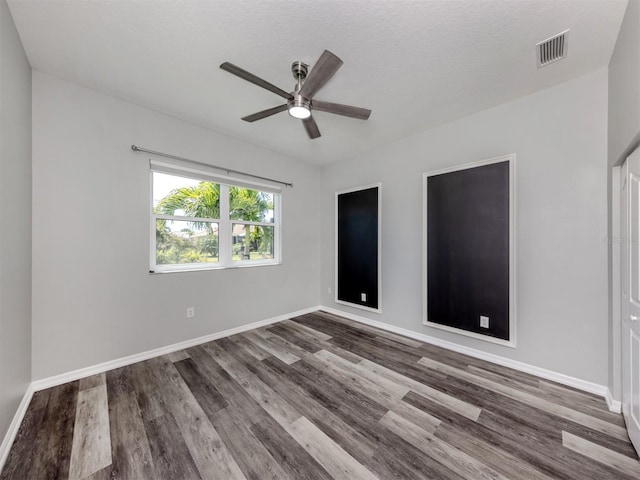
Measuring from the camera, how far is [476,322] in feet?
8.75

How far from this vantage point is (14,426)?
1625 mm

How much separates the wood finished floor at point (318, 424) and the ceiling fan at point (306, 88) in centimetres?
236

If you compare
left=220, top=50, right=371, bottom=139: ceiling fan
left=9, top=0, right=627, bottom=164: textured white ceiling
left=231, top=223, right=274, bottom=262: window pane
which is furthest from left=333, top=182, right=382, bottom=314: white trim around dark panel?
left=220, top=50, right=371, bottom=139: ceiling fan

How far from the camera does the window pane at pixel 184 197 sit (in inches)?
111

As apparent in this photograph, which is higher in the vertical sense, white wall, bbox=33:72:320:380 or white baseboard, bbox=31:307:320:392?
white wall, bbox=33:72:320:380

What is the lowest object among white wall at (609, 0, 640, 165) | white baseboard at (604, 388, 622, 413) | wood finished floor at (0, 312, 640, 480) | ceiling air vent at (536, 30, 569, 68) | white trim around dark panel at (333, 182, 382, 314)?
wood finished floor at (0, 312, 640, 480)

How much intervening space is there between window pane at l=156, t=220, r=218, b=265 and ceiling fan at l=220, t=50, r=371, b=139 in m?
1.63

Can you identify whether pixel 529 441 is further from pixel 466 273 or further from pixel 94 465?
pixel 94 465

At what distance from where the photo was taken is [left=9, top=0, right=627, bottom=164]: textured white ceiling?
1525mm

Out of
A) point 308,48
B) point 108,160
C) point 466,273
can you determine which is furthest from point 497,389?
point 108,160

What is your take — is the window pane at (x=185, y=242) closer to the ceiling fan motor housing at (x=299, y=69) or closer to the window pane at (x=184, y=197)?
the window pane at (x=184, y=197)

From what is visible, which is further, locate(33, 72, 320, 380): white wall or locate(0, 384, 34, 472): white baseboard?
locate(33, 72, 320, 380): white wall

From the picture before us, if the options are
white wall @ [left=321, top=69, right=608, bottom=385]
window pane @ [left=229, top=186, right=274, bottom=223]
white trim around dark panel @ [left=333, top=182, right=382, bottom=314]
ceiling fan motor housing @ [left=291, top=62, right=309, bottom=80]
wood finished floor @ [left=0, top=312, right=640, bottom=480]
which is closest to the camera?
wood finished floor @ [left=0, top=312, right=640, bottom=480]

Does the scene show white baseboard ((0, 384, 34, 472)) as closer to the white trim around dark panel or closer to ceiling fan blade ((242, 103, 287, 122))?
ceiling fan blade ((242, 103, 287, 122))
